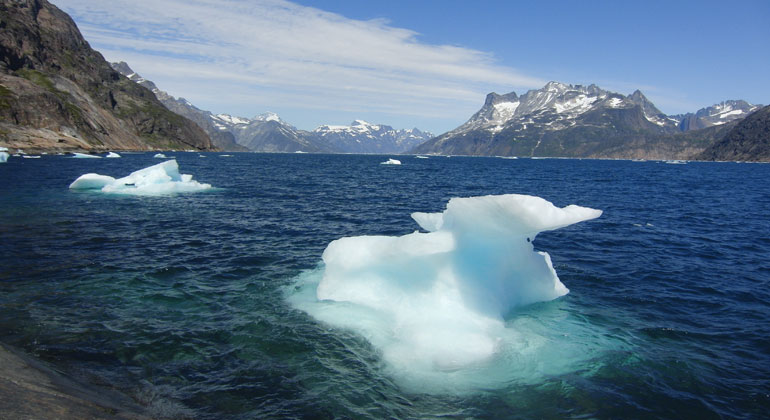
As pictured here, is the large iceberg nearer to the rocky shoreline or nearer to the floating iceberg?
the rocky shoreline

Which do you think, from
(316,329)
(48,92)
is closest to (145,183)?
(316,329)

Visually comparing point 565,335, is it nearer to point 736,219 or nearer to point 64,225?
point 64,225

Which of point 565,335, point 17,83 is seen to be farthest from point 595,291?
point 17,83

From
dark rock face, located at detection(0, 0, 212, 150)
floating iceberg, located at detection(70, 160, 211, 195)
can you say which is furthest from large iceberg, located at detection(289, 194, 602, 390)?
dark rock face, located at detection(0, 0, 212, 150)

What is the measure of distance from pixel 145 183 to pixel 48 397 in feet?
138

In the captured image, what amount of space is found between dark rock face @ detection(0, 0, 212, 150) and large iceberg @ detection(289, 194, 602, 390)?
117 m

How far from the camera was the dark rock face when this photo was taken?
10481 cm

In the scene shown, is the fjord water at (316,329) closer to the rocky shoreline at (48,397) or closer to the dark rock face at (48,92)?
the rocky shoreline at (48,397)

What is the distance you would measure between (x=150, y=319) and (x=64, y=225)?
1688cm

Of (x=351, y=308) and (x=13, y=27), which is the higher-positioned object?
(x=13, y=27)

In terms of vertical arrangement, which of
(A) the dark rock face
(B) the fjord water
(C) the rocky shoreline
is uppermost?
(A) the dark rock face

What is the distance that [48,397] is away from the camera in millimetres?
6605

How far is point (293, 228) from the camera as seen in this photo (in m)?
27.8

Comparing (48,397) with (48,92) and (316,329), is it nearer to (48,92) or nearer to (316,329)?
(316,329)
